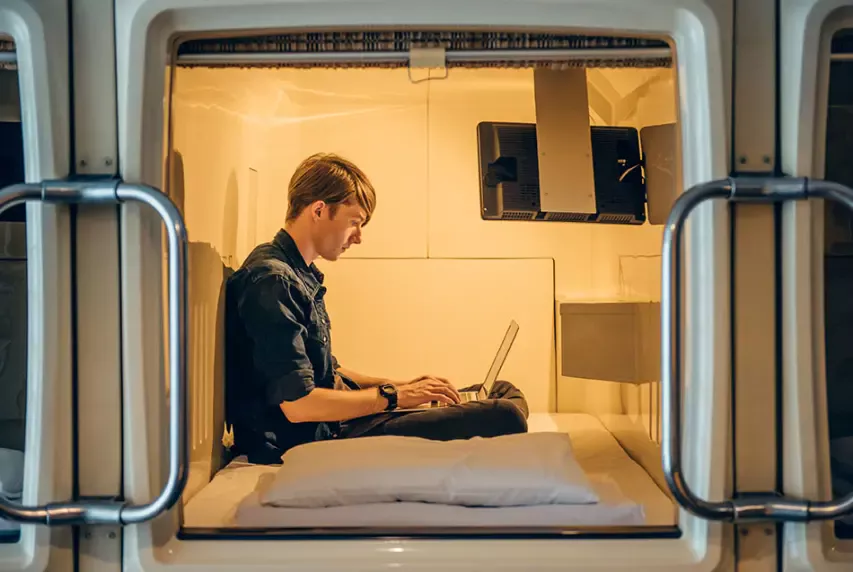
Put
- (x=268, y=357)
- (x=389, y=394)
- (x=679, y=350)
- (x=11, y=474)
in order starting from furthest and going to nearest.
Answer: (x=389, y=394), (x=268, y=357), (x=11, y=474), (x=679, y=350)

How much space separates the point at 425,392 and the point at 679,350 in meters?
0.65

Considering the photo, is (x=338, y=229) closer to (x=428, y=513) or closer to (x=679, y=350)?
(x=428, y=513)

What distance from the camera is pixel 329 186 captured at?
1634 millimetres

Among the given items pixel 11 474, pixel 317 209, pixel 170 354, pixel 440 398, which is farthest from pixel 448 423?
pixel 11 474

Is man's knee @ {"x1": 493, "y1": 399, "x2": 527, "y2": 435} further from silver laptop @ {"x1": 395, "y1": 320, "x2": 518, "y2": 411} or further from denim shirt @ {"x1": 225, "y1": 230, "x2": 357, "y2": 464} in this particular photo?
denim shirt @ {"x1": 225, "y1": 230, "x2": 357, "y2": 464}

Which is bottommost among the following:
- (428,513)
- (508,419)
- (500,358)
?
(428,513)

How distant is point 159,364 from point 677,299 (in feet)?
2.52

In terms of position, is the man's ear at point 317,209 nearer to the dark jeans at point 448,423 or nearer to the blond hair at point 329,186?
the blond hair at point 329,186

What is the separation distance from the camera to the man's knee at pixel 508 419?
1540 mm

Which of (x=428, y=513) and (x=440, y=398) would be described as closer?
(x=428, y=513)

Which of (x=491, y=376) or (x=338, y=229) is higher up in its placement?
(x=338, y=229)

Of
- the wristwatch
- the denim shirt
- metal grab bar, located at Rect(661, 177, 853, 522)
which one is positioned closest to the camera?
metal grab bar, located at Rect(661, 177, 853, 522)

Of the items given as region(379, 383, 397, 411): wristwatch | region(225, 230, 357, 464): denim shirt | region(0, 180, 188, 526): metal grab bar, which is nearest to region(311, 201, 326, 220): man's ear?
region(225, 230, 357, 464): denim shirt

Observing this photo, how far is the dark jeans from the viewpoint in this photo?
1.54 m
